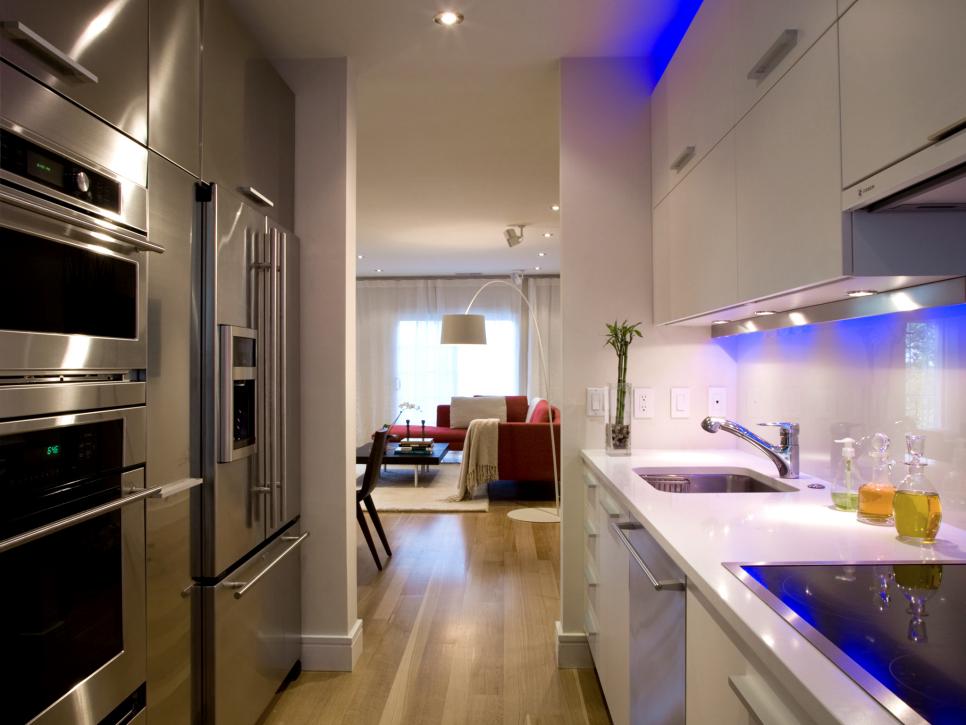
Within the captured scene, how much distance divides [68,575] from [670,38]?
261 cm

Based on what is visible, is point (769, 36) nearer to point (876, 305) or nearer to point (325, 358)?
point (876, 305)

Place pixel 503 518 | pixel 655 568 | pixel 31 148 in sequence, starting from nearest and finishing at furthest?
pixel 31 148 < pixel 655 568 < pixel 503 518

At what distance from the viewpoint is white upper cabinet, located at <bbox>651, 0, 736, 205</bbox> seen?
1688 mm

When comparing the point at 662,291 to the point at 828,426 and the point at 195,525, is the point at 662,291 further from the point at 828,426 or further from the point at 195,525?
the point at 195,525

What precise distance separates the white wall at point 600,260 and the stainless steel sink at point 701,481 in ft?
1.39

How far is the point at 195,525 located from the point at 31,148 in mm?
1058

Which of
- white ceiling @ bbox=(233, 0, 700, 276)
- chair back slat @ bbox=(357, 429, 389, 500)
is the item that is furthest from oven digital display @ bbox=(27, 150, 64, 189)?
chair back slat @ bbox=(357, 429, 389, 500)

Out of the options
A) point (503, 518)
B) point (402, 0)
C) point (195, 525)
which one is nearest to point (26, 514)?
point (195, 525)

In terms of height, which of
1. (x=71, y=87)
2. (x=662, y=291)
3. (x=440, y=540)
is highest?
(x=71, y=87)

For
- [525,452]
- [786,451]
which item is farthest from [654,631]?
[525,452]

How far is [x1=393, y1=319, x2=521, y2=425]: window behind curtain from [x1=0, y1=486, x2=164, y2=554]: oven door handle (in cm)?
817

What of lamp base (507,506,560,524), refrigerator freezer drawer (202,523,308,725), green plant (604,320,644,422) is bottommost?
lamp base (507,506,560,524)

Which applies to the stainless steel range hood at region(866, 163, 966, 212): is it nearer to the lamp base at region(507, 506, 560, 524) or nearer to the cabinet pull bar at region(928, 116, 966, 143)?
the cabinet pull bar at region(928, 116, 966, 143)

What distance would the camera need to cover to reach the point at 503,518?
508 cm
